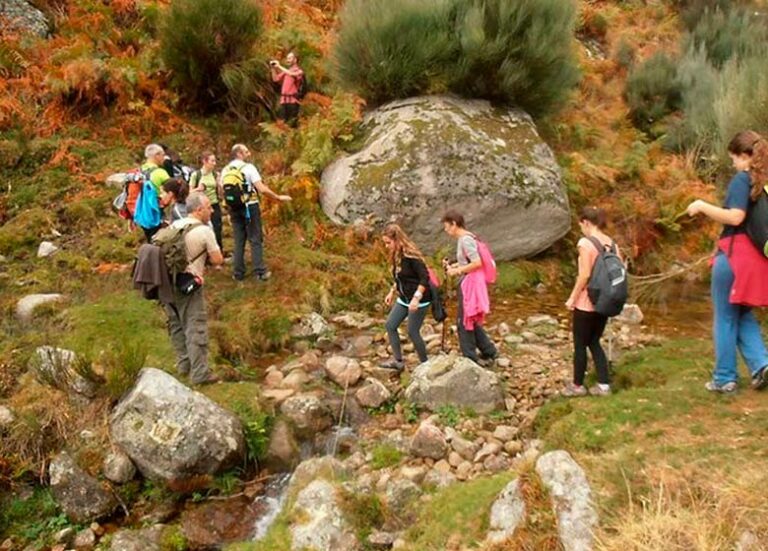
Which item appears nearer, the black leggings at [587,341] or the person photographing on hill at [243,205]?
the black leggings at [587,341]

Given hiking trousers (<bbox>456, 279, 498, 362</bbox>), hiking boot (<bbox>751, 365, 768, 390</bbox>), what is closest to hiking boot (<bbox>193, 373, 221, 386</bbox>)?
hiking trousers (<bbox>456, 279, 498, 362</bbox>)

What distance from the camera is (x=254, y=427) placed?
6.00 m

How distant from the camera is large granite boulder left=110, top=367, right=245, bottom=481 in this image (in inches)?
217

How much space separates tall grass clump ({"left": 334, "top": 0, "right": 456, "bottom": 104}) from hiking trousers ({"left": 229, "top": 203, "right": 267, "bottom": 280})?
Answer: 12.1 ft

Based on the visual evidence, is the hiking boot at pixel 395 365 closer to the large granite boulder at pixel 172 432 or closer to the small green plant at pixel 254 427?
the small green plant at pixel 254 427

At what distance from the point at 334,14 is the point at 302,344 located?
422 inches

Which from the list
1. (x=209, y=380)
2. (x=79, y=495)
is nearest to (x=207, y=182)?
(x=209, y=380)

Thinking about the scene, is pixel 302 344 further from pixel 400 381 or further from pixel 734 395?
pixel 734 395

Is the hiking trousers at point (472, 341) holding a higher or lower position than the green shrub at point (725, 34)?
lower

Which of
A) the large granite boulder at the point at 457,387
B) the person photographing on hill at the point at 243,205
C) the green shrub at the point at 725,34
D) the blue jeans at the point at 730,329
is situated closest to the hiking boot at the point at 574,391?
the large granite boulder at the point at 457,387

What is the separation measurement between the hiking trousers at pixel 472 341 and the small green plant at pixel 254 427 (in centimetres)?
208

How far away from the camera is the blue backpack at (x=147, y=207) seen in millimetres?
8047

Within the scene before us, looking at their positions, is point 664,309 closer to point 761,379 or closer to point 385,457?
point 761,379

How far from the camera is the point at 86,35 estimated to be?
1345 cm
